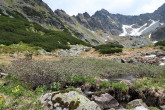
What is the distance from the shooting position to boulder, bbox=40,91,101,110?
5.37 metres

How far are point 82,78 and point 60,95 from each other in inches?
174

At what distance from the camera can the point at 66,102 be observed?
5531 millimetres

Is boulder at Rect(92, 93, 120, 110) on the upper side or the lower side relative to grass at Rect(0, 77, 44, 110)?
lower

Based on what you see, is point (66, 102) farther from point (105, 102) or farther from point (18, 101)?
point (105, 102)

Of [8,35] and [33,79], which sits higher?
[8,35]

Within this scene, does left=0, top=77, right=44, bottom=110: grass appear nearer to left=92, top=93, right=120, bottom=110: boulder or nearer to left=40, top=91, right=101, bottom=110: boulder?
left=40, top=91, right=101, bottom=110: boulder

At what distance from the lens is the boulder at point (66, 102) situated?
5.37m

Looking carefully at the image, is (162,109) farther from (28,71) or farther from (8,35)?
(8,35)

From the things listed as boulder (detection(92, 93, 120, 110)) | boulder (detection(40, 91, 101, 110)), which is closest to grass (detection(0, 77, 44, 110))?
boulder (detection(40, 91, 101, 110))

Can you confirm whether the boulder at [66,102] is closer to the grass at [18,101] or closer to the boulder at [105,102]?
the grass at [18,101]

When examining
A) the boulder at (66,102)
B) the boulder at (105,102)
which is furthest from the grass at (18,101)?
the boulder at (105,102)

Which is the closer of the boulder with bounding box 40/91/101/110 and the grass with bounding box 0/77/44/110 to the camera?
the boulder with bounding box 40/91/101/110

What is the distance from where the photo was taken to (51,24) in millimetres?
86500

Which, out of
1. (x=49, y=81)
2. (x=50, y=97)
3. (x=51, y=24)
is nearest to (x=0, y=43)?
(x=49, y=81)
